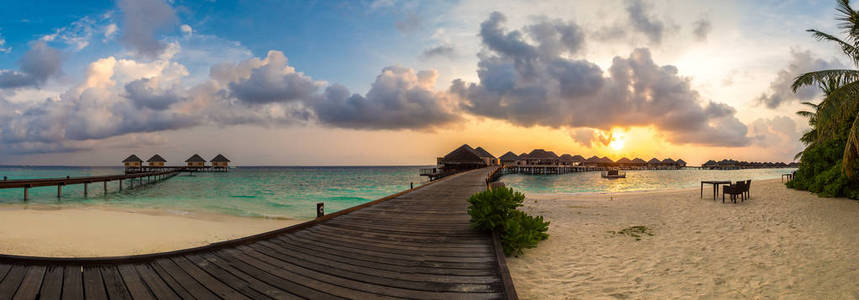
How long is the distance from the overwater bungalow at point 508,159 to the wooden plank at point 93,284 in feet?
209

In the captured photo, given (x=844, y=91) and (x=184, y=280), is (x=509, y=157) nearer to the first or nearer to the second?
(x=844, y=91)

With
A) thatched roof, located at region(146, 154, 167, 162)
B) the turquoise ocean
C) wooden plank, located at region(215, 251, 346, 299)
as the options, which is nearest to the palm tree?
wooden plank, located at region(215, 251, 346, 299)

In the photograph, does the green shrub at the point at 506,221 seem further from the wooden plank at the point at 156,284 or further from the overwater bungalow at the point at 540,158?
the overwater bungalow at the point at 540,158

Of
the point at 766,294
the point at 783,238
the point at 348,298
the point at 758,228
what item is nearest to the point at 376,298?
the point at 348,298

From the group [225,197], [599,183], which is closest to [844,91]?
[599,183]

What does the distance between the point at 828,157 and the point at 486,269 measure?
17.6 m

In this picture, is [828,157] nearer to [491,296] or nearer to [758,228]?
[758,228]

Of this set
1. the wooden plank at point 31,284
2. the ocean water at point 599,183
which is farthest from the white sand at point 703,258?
the ocean water at point 599,183

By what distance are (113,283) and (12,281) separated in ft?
3.88

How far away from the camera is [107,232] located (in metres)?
9.98

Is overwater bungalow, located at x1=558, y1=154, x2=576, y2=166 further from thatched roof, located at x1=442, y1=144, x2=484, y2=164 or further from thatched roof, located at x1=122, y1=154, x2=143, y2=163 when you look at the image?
thatched roof, located at x1=122, y1=154, x2=143, y2=163

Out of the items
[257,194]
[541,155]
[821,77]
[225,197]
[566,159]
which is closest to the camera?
[821,77]

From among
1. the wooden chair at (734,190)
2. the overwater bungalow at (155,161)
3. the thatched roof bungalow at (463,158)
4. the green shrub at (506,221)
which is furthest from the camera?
the overwater bungalow at (155,161)

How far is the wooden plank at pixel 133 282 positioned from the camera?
3.04 metres
